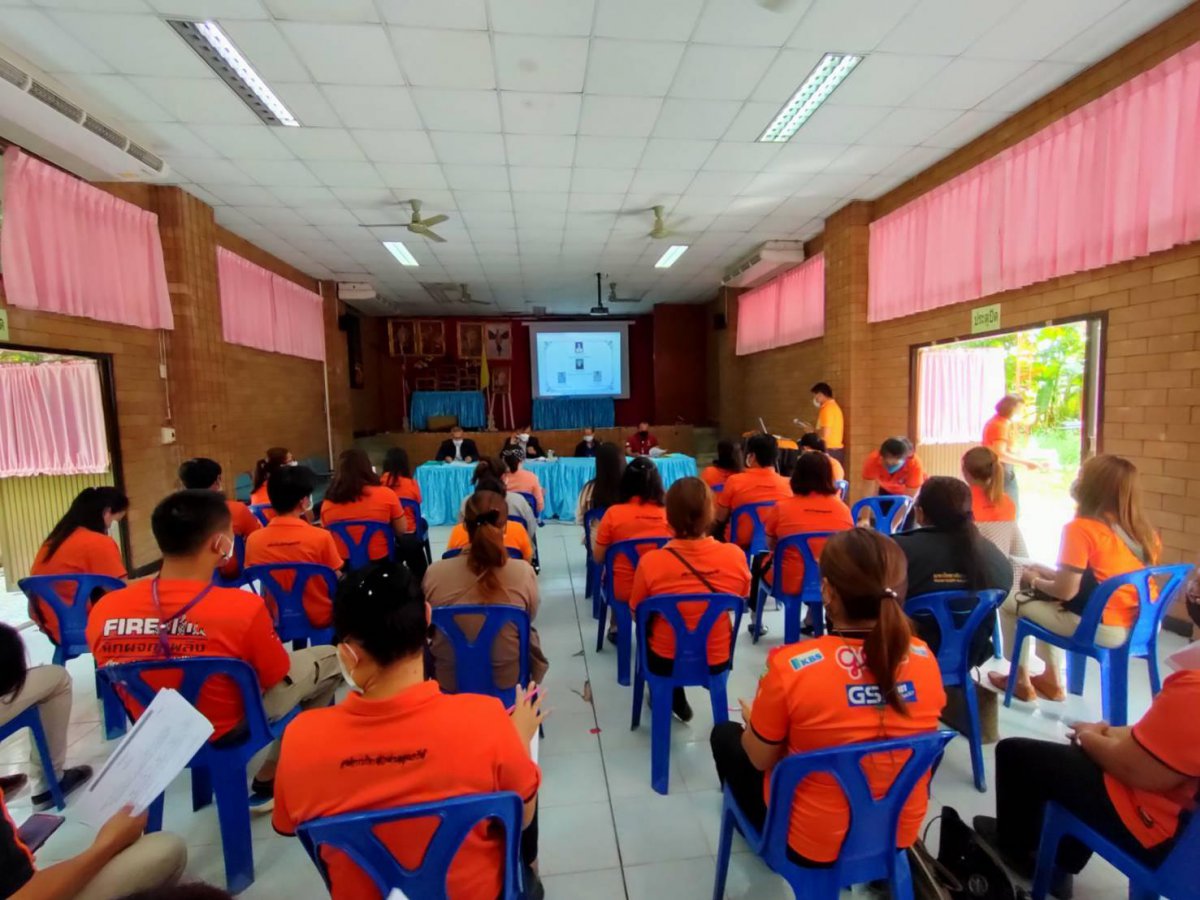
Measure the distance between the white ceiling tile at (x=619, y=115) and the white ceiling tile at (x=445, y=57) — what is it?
2.41 ft

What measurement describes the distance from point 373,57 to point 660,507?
3156mm

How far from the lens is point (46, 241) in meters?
4.02

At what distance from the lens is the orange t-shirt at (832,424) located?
245 inches

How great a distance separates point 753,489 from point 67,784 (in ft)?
11.8

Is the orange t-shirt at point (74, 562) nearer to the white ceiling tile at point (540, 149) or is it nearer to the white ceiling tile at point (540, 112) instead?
the white ceiling tile at point (540, 112)

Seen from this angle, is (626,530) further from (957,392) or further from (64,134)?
(957,392)

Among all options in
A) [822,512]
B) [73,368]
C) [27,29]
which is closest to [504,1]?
[27,29]

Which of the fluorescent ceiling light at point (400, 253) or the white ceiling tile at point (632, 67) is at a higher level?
the fluorescent ceiling light at point (400, 253)

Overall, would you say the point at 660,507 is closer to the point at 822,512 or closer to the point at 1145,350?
the point at 822,512

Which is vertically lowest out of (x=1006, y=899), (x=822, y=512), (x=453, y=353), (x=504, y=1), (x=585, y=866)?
(x=585, y=866)

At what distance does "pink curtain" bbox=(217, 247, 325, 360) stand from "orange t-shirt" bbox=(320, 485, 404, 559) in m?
4.12

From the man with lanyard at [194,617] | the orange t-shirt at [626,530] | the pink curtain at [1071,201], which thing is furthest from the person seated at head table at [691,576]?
the pink curtain at [1071,201]

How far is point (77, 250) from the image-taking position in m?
4.29

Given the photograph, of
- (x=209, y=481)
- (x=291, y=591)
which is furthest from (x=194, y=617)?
(x=209, y=481)
